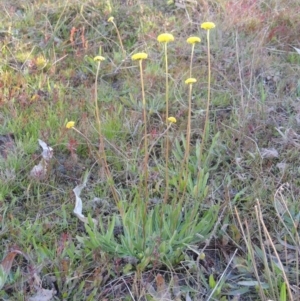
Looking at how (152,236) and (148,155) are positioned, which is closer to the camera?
(152,236)

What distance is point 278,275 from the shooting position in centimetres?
188

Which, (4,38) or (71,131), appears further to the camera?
(4,38)

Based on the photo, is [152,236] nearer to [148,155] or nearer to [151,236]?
[151,236]

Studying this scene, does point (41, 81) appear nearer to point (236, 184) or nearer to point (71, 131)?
point (71, 131)

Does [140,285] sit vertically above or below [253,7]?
below

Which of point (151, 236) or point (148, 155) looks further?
point (148, 155)

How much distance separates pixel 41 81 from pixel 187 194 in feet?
4.86

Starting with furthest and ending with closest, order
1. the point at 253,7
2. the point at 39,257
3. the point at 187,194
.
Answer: the point at 253,7 < the point at 187,194 < the point at 39,257

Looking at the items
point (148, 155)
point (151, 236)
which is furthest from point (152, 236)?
point (148, 155)

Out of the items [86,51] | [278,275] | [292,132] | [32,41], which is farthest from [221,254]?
[32,41]

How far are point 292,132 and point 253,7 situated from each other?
1724 millimetres

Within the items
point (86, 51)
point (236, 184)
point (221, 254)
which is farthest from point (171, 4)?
point (221, 254)

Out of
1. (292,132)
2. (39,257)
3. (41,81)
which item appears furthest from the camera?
(41,81)

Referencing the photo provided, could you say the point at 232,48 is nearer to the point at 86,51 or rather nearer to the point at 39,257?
the point at 86,51
